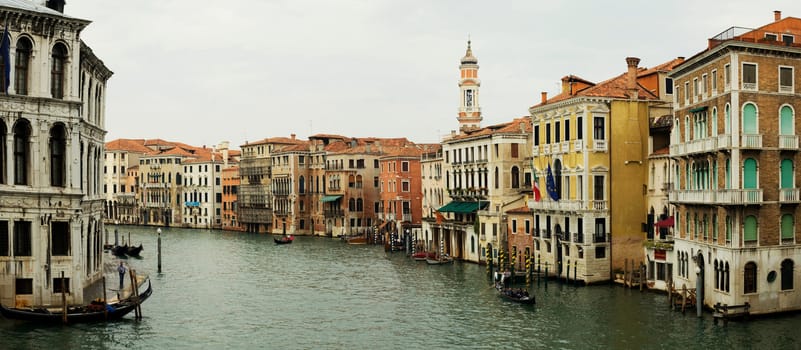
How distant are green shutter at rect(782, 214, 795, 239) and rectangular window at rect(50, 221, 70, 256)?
22.0m

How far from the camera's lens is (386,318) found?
30719mm

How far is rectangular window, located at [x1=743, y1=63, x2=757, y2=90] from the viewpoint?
87.7 ft

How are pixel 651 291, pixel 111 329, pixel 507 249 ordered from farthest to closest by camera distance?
1. pixel 507 249
2. pixel 651 291
3. pixel 111 329

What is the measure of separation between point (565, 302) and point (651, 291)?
12.7ft

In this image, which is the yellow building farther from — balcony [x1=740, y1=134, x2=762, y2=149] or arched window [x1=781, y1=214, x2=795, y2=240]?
balcony [x1=740, y1=134, x2=762, y2=149]

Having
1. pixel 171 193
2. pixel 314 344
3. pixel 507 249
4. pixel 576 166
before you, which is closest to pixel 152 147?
pixel 171 193

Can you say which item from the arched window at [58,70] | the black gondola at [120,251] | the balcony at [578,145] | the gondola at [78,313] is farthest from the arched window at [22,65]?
the black gondola at [120,251]

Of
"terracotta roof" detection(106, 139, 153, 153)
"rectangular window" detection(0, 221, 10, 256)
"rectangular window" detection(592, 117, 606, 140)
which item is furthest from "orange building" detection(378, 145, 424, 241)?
"terracotta roof" detection(106, 139, 153, 153)

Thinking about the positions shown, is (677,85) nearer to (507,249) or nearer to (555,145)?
(555,145)

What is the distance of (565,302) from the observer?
3297 centimetres

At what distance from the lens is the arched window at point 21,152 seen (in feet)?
85.6

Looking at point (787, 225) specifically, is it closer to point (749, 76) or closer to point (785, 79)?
point (785, 79)

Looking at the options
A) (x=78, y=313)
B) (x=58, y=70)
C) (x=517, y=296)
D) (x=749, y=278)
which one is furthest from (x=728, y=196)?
(x=58, y=70)

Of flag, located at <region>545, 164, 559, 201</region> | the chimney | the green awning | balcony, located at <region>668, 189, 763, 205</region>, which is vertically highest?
the chimney
